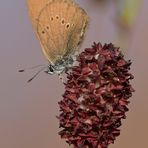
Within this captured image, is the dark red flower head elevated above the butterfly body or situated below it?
below

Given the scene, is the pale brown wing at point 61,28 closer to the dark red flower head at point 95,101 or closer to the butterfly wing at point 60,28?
the butterfly wing at point 60,28

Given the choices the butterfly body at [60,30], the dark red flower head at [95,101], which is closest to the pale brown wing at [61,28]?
the butterfly body at [60,30]

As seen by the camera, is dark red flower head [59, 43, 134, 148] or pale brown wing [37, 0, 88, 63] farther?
pale brown wing [37, 0, 88, 63]

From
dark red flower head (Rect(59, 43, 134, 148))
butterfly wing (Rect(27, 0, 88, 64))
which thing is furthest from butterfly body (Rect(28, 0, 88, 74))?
A: dark red flower head (Rect(59, 43, 134, 148))

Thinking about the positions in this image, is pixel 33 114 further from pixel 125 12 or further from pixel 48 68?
pixel 125 12

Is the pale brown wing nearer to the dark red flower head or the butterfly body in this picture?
the butterfly body
